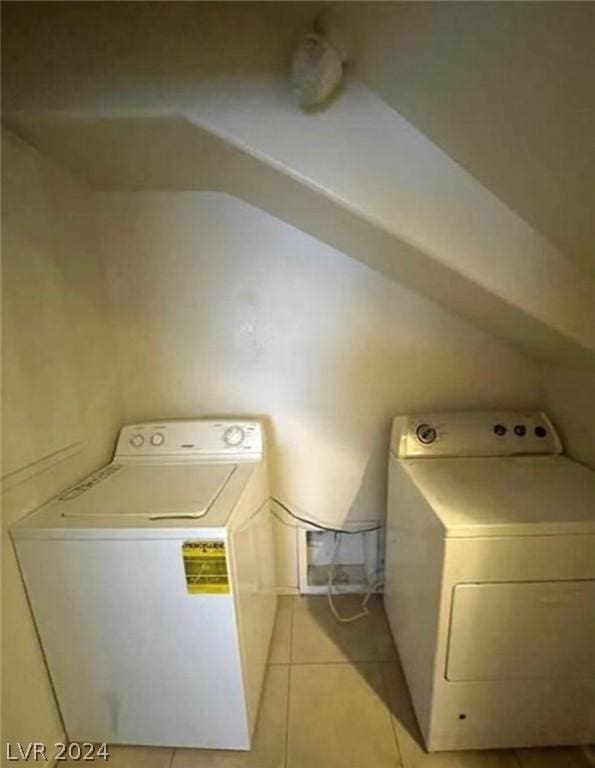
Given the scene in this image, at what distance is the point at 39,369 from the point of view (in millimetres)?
1326

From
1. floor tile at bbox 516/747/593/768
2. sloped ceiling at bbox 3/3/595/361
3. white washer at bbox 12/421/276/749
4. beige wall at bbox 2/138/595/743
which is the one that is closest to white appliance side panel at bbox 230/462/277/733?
white washer at bbox 12/421/276/749

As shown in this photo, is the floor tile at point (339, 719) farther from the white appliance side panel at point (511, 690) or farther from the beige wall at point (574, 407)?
the beige wall at point (574, 407)

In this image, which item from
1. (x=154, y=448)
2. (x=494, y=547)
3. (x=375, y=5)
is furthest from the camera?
(x=154, y=448)

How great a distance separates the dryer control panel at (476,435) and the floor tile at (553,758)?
99cm

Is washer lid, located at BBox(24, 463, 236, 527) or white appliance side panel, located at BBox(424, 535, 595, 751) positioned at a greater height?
washer lid, located at BBox(24, 463, 236, 527)

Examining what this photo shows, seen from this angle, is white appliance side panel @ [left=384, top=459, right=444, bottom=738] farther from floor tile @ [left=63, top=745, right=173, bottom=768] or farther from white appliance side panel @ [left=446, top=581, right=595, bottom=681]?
floor tile @ [left=63, top=745, right=173, bottom=768]

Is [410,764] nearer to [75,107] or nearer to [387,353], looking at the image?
[387,353]

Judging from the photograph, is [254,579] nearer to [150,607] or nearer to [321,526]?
[150,607]

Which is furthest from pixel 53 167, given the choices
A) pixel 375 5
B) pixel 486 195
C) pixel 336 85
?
pixel 486 195

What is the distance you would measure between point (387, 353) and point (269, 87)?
113cm

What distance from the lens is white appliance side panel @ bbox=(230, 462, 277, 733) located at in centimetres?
125

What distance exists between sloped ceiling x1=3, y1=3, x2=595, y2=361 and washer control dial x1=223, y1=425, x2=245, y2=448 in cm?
97

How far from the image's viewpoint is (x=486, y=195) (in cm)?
110

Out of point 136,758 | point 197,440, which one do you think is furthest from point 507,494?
point 136,758
